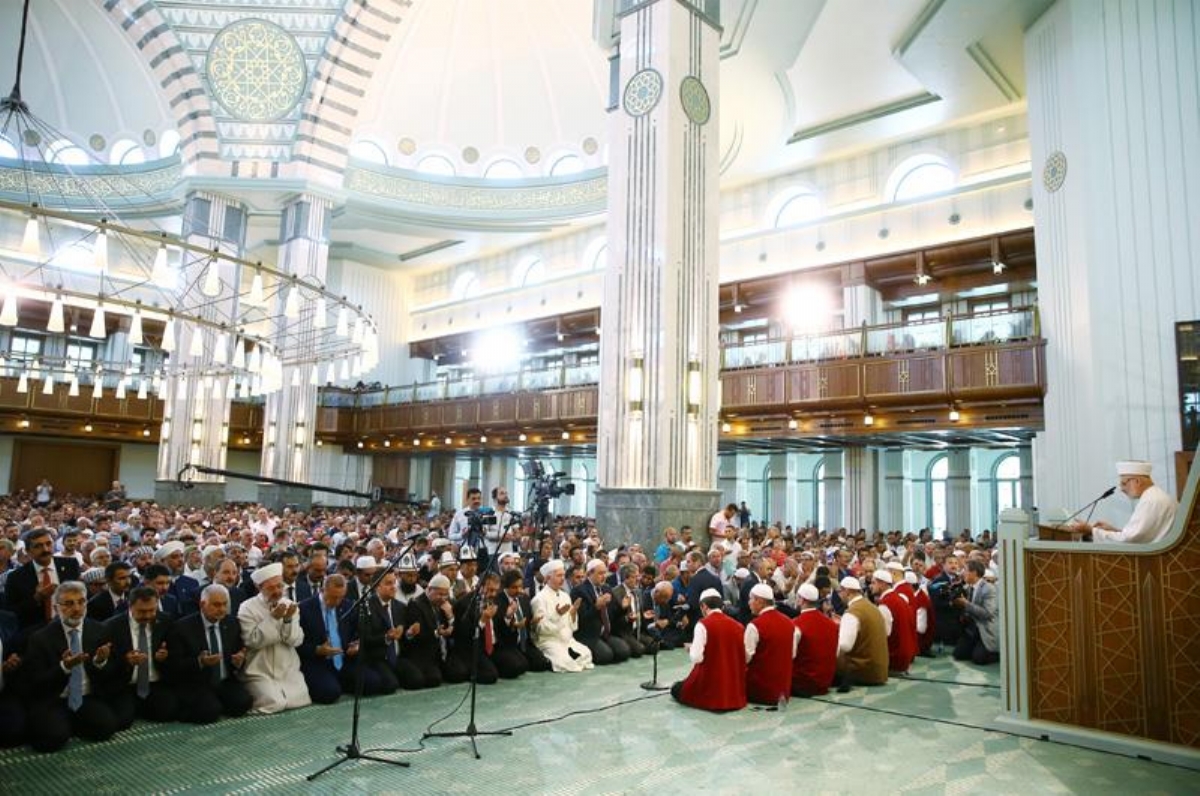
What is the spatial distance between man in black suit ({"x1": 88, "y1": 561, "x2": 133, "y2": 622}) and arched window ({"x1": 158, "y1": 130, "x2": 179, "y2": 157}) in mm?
21710

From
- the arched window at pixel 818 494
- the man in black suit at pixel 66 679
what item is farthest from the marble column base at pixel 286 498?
the man in black suit at pixel 66 679

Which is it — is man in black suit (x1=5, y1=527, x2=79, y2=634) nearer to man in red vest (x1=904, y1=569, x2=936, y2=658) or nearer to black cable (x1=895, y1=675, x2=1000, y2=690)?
black cable (x1=895, y1=675, x2=1000, y2=690)

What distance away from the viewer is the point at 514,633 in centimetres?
704

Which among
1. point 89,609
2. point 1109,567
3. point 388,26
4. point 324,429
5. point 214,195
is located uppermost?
point 388,26

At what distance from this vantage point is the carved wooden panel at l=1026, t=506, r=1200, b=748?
4.69 metres

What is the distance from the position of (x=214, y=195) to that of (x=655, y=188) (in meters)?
14.0

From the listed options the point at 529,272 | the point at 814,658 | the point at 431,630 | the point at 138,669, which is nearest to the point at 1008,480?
the point at 814,658

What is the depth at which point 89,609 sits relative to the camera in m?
5.65

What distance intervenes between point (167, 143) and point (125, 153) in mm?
1674

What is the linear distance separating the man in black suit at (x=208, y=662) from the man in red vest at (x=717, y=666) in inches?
119

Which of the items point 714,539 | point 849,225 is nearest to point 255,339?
point 714,539

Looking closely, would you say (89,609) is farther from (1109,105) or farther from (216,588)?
(1109,105)

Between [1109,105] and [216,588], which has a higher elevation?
[1109,105]

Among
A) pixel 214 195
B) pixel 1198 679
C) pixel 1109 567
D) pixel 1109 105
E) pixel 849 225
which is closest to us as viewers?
pixel 1198 679
